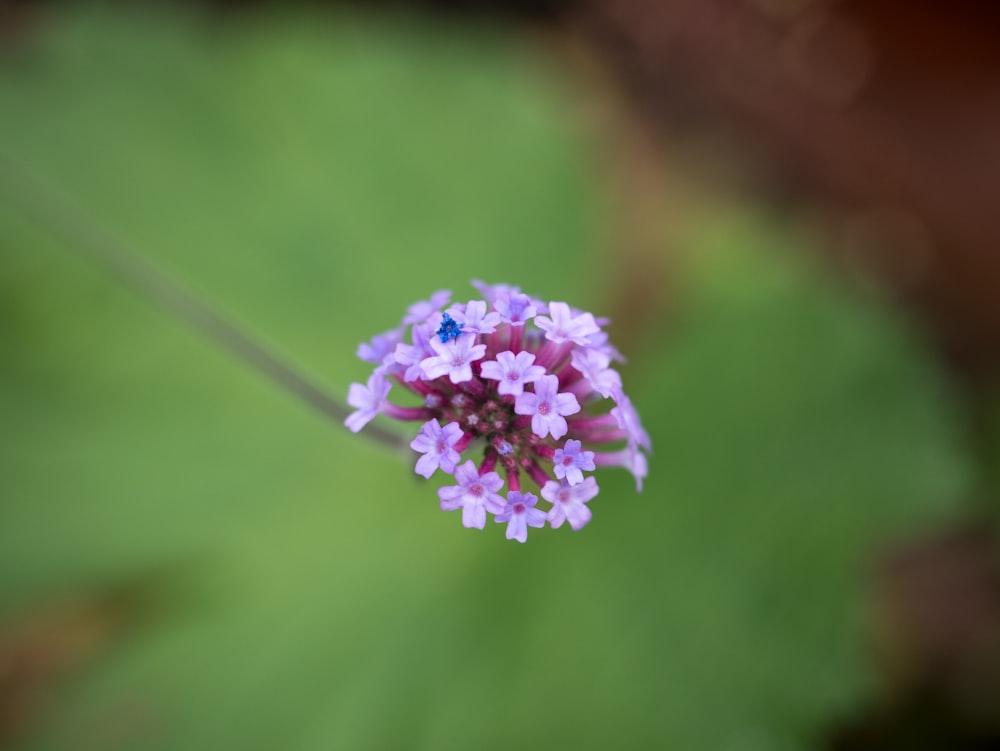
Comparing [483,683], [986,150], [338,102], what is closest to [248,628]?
[483,683]

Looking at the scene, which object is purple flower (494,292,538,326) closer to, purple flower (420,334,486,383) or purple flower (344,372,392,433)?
purple flower (420,334,486,383)

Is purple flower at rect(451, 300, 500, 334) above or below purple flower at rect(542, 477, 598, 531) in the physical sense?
above

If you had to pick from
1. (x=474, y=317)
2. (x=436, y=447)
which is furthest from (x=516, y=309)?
(x=436, y=447)

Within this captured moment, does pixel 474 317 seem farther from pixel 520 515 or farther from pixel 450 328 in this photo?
pixel 520 515

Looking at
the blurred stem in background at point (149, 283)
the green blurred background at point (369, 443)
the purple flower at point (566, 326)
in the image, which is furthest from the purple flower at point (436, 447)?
the green blurred background at point (369, 443)

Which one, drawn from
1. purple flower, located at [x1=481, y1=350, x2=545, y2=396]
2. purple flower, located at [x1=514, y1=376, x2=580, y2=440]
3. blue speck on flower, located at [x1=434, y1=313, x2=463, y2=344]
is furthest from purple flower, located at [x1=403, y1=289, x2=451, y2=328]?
purple flower, located at [x1=514, y1=376, x2=580, y2=440]

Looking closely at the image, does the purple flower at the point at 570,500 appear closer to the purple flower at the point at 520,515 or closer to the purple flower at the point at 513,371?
the purple flower at the point at 520,515
